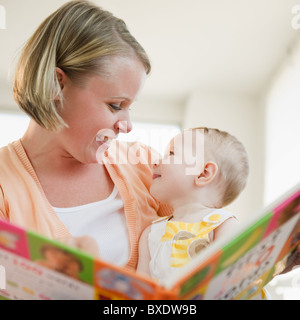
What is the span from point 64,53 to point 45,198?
0.37 metres

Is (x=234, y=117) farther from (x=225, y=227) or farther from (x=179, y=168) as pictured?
(x=225, y=227)

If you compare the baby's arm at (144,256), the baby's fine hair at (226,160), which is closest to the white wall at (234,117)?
the baby's fine hair at (226,160)

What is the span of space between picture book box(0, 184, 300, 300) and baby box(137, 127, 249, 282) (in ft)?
0.89

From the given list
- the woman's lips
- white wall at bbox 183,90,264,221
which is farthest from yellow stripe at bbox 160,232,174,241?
white wall at bbox 183,90,264,221

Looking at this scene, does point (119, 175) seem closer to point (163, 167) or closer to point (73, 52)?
point (163, 167)

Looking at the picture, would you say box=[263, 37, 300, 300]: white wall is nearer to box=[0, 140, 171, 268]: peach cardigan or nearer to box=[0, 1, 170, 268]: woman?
box=[0, 140, 171, 268]: peach cardigan

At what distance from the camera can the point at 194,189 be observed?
1.14 meters

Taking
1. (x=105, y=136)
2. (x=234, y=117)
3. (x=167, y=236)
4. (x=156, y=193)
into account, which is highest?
(x=234, y=117)

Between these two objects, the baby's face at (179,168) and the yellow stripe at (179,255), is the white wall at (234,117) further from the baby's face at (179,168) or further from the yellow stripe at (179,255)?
the yellow stripe at (179,255)

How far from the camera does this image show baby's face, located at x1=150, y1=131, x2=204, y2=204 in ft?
3.67

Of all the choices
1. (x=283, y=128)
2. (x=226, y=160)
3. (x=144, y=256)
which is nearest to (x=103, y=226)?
(x=144, y=256)

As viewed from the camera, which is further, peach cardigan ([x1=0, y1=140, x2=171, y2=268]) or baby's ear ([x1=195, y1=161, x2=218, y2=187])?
baby's ear ([x1=195, y1=161, x2=218, y2=187])

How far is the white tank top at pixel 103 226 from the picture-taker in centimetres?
98
